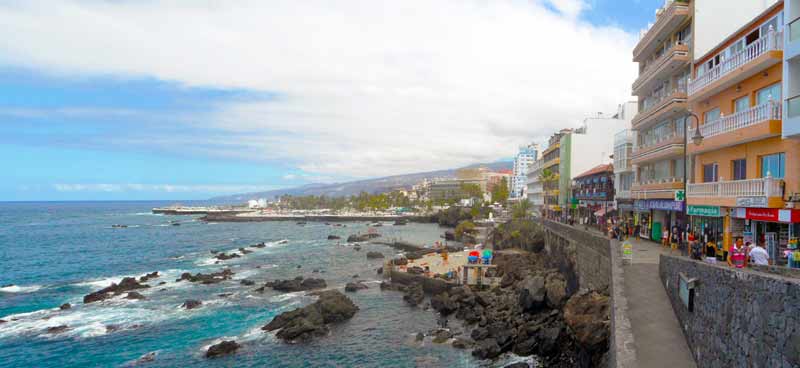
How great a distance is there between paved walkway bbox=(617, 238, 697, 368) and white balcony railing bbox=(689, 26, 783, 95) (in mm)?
8600

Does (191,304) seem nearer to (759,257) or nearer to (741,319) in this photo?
(759,257)

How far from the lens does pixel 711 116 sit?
72.4 ft

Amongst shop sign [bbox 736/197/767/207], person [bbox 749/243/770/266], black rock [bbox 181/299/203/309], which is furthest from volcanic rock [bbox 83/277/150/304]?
shop sign [bbox 736/197/767/207]

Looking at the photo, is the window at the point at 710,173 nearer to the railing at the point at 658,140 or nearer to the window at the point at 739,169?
the window at the point at 739,169

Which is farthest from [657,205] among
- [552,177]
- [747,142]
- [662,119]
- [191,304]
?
[552,177]

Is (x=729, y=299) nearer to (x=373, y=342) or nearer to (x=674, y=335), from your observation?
(x=674, y=335)

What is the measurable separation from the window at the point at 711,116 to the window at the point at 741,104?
1.16m

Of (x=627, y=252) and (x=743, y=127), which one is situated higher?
(x=743, y=127)

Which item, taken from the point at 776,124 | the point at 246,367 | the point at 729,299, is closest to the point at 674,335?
the point at 729,299

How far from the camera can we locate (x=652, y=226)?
97.0ft

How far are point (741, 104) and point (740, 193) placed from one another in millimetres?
3997

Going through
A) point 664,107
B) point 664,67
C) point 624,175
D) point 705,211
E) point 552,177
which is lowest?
point 705,211

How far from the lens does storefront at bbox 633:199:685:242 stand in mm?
26089

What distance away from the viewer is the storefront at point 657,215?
2609 cm
